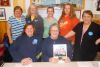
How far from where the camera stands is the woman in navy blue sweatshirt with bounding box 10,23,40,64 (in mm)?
3172

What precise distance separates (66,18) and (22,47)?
1.06m

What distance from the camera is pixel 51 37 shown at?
320 centimetres

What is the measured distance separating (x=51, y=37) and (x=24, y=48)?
1.37ft

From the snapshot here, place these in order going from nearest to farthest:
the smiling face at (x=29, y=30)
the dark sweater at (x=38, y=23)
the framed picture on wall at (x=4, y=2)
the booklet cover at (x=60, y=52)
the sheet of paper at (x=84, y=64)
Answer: the sheet of paper at (x=84, y=64) < the booklet cover at (x=60, y=52) < the smiling face at (x=29, y=30) < the dark sweater at (x=38, y=23) < the framed picture on wall at (x=4, y=2)

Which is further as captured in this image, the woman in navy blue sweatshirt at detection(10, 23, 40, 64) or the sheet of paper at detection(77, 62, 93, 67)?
the woman in navy blue sweatshirt at detection(10, 23, 40, 64)

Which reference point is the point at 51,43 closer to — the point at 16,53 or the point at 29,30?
the point at 29,30

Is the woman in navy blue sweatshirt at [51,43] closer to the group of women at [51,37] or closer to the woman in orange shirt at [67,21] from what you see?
the group of women at [51,37]

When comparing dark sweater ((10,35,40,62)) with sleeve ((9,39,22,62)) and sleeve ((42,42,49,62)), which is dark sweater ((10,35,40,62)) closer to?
sleeve ((9,39,22,62))

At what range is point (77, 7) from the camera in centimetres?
447

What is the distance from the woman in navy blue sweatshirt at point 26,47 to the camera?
3.17m

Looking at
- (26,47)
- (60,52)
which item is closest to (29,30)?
(26,47)

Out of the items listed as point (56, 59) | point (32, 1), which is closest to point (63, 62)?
point (56, 59)

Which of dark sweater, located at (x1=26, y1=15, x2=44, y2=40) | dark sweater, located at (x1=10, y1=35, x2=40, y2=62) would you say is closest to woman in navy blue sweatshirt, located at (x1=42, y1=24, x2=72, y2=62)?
dark sweater, located at (x1=10, y1=35, x2=40, y2=62)

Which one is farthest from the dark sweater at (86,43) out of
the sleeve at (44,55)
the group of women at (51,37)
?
the sleeve at (44,55)
